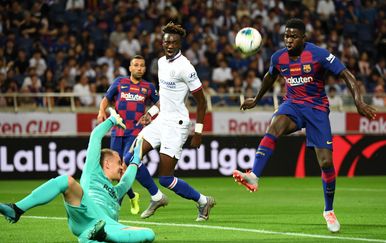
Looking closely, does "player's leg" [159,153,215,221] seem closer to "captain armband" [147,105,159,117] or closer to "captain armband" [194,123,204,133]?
"captain armband" [194,123,204,133]

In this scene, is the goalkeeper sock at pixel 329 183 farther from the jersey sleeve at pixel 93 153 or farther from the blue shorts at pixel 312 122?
the jersey sleeve at pixel 93 153

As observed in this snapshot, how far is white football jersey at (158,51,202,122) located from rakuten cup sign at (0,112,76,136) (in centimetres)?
1016

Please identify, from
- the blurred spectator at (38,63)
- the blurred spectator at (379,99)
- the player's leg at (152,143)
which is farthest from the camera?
the blurred spectator at (379,99)

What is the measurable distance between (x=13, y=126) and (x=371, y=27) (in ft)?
40.3

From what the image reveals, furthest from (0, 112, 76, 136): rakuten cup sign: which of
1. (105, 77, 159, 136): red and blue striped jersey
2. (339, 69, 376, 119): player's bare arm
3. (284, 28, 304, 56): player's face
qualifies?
(339, 69, 376, 119): player's bare arm

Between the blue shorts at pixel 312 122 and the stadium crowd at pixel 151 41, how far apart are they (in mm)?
11385

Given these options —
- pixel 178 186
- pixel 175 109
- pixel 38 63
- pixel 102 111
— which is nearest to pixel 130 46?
pixel 38 63

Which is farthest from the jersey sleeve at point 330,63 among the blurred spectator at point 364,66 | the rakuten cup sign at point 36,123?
the blurred spectator at point 364,66

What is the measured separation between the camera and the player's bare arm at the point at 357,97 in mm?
9930

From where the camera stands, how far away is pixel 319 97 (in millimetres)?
10617

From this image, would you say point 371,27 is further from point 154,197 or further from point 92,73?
point 154,197

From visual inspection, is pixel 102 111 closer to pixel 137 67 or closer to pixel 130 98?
pixel 130 98

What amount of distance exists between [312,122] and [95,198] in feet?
11.3

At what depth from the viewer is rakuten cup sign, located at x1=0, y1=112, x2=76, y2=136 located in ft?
70.5
